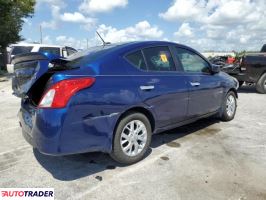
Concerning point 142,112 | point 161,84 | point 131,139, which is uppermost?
point 161,84

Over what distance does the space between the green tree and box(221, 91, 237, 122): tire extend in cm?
1414

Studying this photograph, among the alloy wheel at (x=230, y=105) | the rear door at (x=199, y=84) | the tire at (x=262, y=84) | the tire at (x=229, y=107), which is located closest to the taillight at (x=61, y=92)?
the rear door at (x=199, y=84)

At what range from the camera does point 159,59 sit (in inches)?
182

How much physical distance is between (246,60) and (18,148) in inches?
338

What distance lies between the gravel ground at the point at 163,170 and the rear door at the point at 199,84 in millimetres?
526

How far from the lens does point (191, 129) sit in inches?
231

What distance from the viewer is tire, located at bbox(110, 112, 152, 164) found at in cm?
396

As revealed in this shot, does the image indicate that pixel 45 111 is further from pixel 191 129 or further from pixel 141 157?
pixel 191 129

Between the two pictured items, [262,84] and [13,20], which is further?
[13,20]

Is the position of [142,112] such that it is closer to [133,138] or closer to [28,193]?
[133,138]

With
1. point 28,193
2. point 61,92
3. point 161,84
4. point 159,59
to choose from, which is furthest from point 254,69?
point 28,193

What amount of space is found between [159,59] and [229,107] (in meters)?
2.60

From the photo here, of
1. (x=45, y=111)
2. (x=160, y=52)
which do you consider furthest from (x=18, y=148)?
(x=160, y=52)

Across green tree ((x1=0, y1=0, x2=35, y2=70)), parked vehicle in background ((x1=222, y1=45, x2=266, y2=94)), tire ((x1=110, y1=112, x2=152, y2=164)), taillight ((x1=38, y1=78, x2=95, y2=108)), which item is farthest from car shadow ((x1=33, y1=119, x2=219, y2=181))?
green tree ((x1=0, y1=0, x2=35, y2=70))
